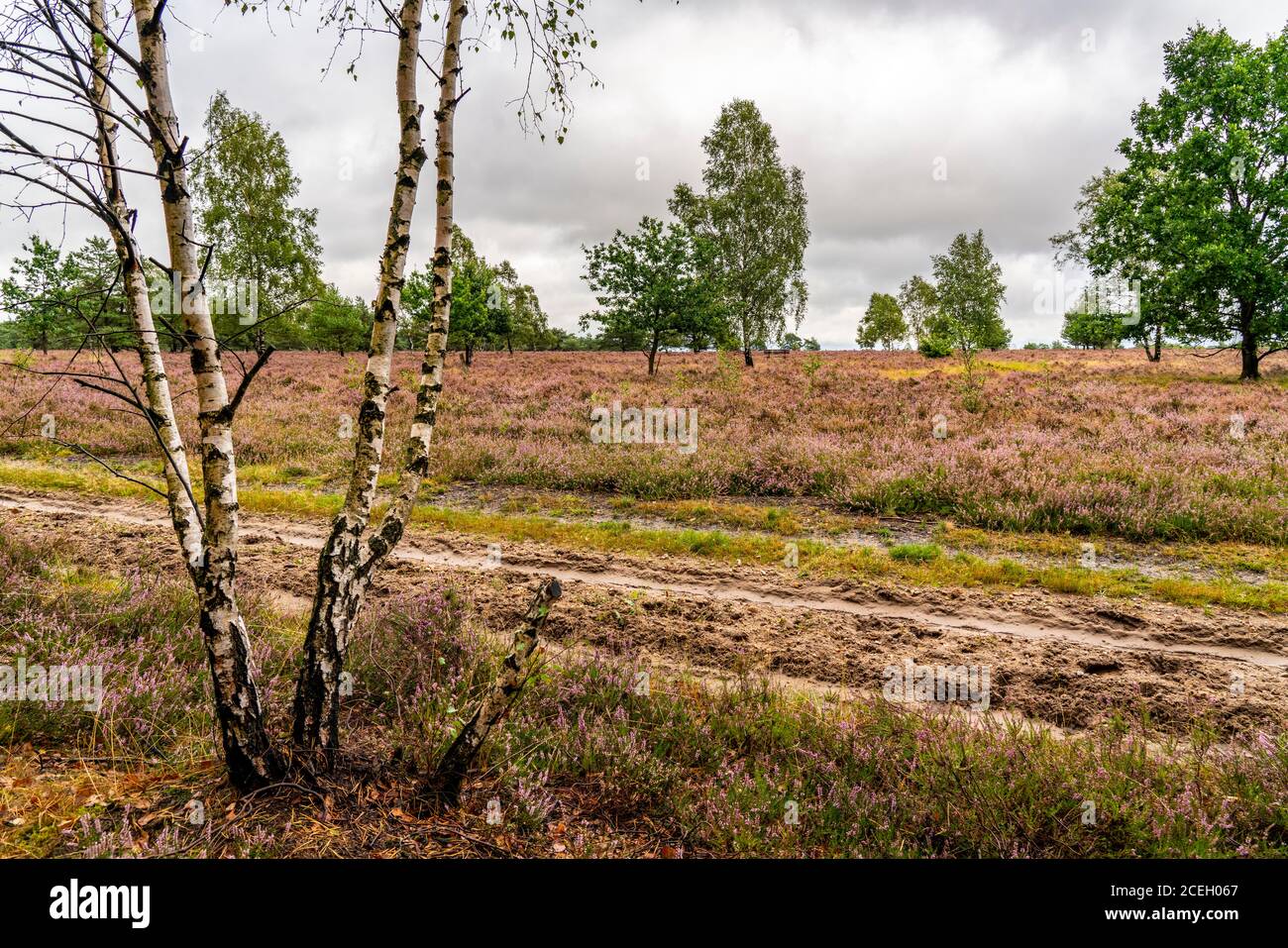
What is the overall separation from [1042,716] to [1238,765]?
1.13 metres

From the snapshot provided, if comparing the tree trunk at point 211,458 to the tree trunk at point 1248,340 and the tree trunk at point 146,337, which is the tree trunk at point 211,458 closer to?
the tree trunk at point 146,337

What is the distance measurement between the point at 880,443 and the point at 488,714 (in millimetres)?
12213

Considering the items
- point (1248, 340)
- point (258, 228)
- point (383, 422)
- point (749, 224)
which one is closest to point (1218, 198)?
point (1248, 340)

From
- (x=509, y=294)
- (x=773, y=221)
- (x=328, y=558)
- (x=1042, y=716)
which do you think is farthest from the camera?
(x=509, y=294)

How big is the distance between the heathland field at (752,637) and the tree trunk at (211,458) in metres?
0.43

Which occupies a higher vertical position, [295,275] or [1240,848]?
[295,275]

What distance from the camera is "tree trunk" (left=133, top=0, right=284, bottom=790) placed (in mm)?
2883

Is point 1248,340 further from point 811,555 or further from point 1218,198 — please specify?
point 811,555

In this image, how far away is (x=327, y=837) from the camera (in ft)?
9.52

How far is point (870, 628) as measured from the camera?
6.11m

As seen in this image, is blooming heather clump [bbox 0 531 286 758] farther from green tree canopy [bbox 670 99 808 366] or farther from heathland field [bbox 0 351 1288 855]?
green tree canopy [bbox 670 99 808 366]
